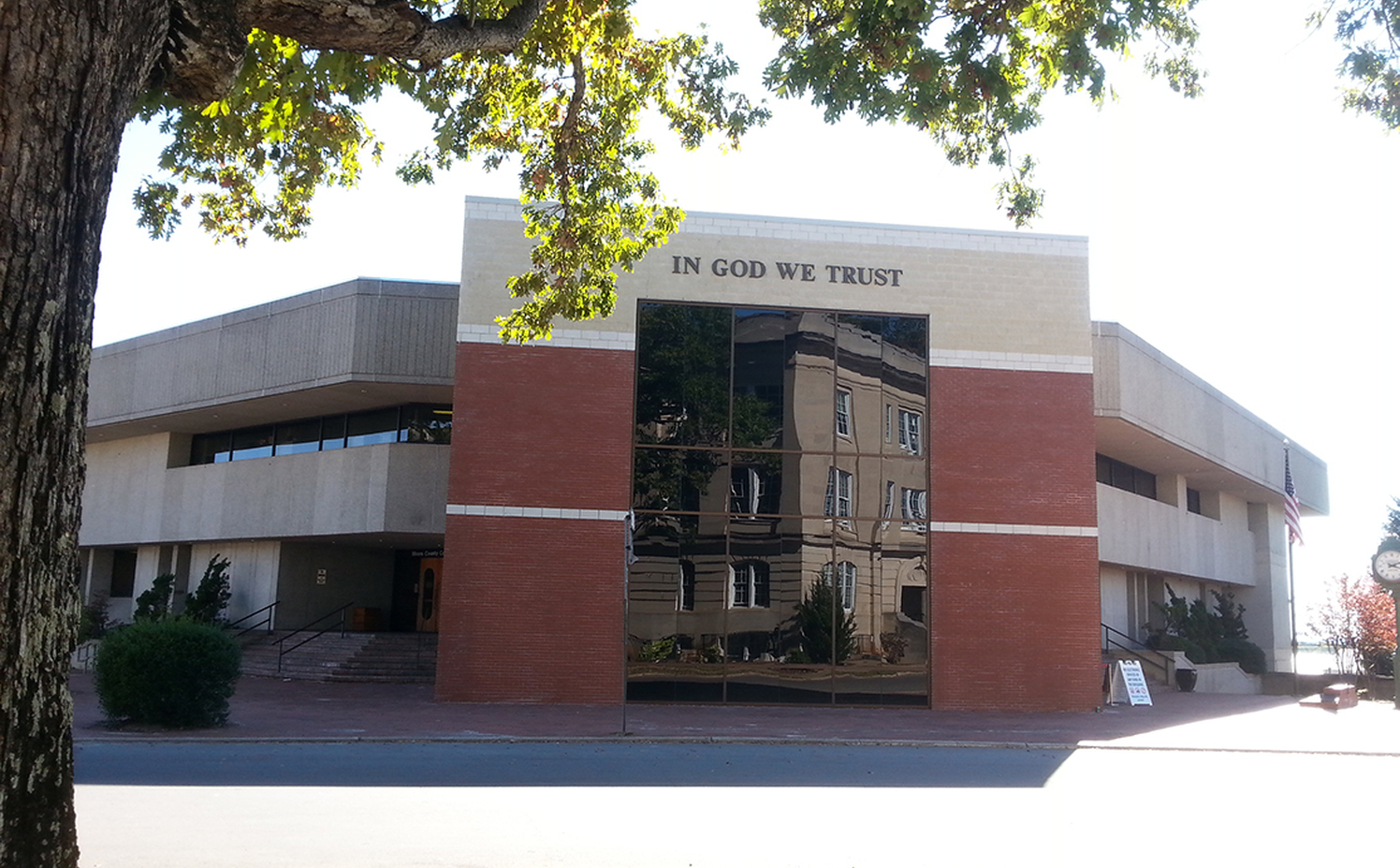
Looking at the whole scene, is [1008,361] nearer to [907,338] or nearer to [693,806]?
[907,338]

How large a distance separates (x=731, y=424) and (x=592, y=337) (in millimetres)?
3137

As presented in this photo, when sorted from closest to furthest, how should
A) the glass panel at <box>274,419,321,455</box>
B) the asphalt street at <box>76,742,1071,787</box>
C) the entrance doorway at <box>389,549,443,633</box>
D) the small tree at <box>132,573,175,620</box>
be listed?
1. the asphalt street at <box>76,742,1071,787</box>
2. the glass panel at <box>274,419,321,455</box>
3. the small tree at <box>132,573,175,620</box>
4. the entrance doorway at <box>389,549,443,633</box>

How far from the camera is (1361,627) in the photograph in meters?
42.6

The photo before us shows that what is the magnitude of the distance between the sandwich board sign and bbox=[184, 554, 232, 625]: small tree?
22219 mm

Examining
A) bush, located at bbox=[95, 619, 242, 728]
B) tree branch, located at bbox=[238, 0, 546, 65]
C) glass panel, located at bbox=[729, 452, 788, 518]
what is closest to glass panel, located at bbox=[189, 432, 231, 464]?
bush, located at bbox=[95, 619, 242, 728]

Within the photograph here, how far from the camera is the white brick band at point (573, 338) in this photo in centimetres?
2280

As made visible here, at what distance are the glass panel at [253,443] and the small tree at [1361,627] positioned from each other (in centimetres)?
3387

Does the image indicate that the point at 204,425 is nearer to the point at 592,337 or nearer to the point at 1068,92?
the point at 592,337

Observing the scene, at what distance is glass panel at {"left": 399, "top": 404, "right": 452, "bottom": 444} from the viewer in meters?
29.2

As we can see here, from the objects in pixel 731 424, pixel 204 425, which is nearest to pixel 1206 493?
pixel 731 424

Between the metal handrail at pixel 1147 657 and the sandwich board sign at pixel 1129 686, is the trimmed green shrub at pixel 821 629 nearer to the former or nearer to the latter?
the sandwich board sign at pixel 1129 686

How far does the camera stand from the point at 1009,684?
2289 cm

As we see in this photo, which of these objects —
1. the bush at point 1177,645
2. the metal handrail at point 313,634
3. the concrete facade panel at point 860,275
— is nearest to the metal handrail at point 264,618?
the metal handrail at point 313,634

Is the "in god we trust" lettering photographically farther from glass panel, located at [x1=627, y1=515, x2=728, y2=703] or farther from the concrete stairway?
the concrete stairway
